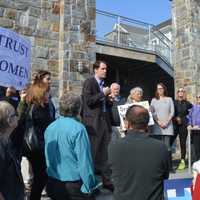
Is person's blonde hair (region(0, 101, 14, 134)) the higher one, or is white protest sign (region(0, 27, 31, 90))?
white protest sign (region(0, 27, 31, 90))

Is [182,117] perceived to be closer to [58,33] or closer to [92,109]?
[58,33]

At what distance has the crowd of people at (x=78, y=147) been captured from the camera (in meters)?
3.07

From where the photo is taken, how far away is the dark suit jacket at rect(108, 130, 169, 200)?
3.22 metres

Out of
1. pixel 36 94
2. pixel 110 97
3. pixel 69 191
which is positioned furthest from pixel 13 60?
pixel 69 191

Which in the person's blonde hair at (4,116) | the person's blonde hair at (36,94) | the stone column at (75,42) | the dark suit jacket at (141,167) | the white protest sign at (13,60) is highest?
the stone column at (75,42)

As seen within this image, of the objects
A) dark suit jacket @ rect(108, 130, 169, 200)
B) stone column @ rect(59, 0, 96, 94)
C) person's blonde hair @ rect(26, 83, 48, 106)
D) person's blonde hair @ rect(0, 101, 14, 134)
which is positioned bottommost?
dark suit jacket @ rect(108, 130, 169, 200)

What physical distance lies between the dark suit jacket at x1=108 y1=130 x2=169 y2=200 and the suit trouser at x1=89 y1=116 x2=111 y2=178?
89.2 inches

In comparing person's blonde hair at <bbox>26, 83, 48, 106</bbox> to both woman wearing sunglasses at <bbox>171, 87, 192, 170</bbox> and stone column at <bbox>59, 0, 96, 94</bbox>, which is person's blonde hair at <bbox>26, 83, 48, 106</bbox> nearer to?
stone column at <bbox>59, 0, 96, 94</bbox>

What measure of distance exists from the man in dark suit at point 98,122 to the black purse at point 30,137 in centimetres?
107

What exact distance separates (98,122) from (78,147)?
6.57ft

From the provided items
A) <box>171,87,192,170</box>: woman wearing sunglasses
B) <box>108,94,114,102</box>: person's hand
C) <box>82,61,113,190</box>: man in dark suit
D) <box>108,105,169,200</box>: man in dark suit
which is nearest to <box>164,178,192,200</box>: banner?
<box>108,105,169,200</box>: man in dark suit

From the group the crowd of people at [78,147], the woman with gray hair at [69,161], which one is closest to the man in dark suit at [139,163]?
the crowd of people at [78,147]

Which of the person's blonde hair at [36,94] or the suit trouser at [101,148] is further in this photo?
the suit trouser at [101,148]

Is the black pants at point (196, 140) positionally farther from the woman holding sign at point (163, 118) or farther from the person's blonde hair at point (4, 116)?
the person's blonde hair at point (4, 116)
